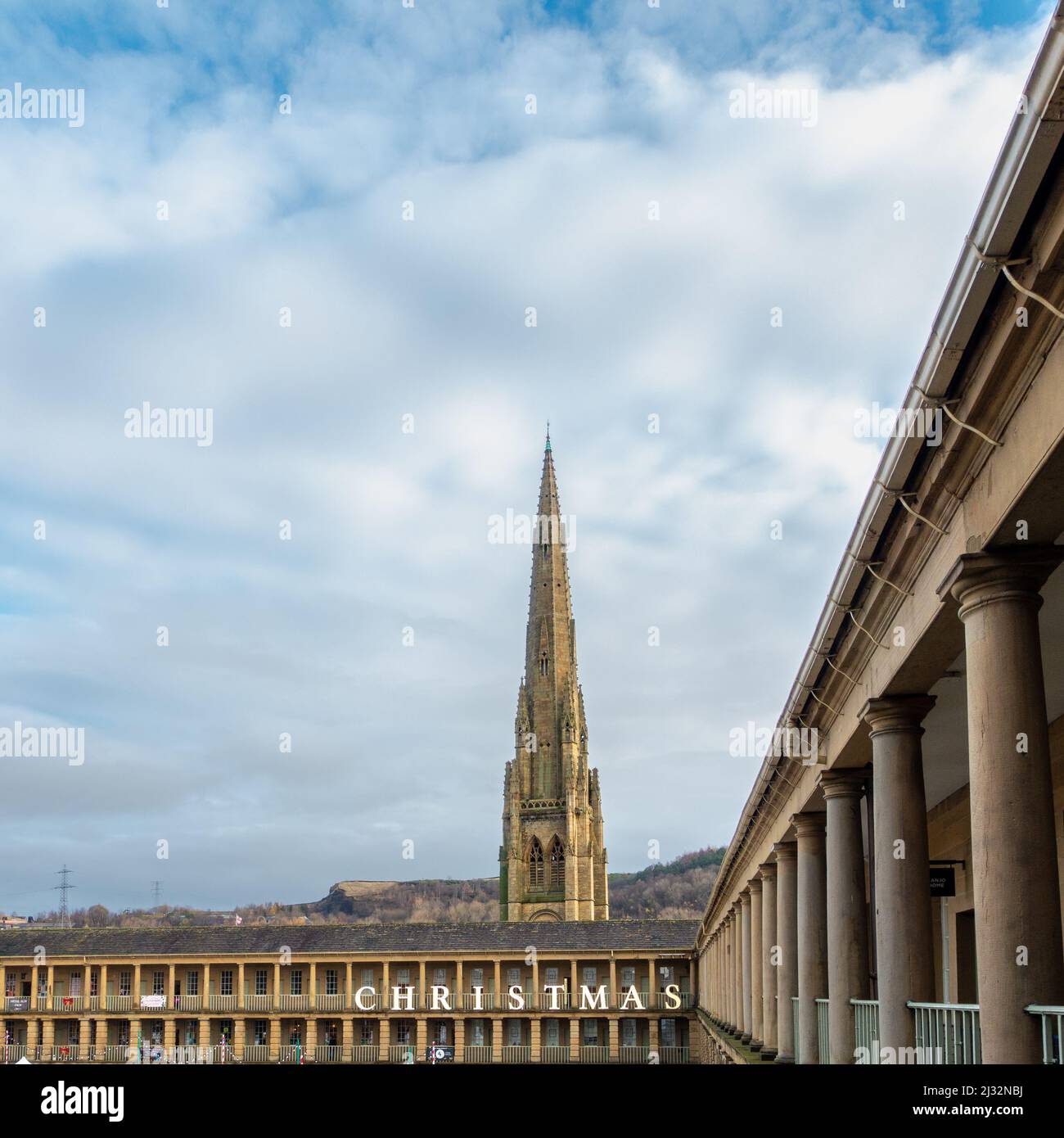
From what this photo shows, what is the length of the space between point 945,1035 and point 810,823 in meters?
7.90

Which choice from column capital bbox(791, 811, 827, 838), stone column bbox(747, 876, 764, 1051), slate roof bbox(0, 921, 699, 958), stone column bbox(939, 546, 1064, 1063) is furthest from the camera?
slate roof bbox(0, 921, 699, 958)

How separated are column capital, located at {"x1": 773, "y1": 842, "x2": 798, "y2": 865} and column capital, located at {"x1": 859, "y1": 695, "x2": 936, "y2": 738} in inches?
365

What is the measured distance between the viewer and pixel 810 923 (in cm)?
1822

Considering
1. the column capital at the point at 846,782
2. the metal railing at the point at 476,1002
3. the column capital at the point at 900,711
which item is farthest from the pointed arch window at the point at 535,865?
the column capital at the point at 900,711

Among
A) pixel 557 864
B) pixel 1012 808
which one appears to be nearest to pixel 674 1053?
pixel 557 864

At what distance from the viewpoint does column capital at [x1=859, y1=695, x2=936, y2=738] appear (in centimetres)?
1184

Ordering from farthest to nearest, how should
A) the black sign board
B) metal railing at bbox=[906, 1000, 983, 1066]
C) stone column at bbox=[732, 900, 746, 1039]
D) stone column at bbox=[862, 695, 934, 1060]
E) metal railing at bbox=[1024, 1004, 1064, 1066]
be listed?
1. stone column at bbox=[732, 900, 746, 1039]
2. the black sign board
3. stone column at bbox=[862, 695, 934, 1060]
4. metal railing at bbox=[906, 1000, 983, 1066]
5. metal railing at bbox=[1024, 1004, 1064, 1066]

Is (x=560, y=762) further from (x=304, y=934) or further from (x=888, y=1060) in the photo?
(x=888, y=1060)

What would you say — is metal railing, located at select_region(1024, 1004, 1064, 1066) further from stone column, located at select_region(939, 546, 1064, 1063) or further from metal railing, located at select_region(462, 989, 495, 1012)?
metal railing, located at select_region(462, 989, 495, 1012)

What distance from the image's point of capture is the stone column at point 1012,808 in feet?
26.4

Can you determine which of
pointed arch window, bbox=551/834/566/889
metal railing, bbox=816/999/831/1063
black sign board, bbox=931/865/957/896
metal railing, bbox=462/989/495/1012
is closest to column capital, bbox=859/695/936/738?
black sign board, bbox=931/865/957/896

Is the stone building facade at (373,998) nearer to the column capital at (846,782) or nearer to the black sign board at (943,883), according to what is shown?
the column capital at (846,782)

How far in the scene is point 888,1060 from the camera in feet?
39.1
